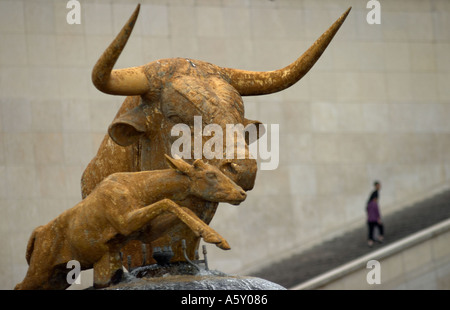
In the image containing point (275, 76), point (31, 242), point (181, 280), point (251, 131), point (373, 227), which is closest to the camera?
point (181, 280)

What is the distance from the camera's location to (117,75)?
11.1 metres

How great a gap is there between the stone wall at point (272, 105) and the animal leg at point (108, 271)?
50.7ft

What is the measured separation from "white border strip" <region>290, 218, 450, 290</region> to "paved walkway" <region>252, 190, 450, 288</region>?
0.36 meters

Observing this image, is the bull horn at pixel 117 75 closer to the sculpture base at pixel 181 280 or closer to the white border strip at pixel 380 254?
the sculpture base at pixel 181 280

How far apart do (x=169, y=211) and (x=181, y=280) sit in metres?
0.77

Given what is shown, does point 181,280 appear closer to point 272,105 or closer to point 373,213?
point 373,213

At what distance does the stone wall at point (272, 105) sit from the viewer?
26303mm

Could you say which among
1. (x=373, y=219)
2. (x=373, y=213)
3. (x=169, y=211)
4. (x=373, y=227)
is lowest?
(x=373, y=227)

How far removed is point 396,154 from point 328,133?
7.04 ft

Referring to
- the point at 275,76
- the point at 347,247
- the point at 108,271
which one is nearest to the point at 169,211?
the point at 108,271

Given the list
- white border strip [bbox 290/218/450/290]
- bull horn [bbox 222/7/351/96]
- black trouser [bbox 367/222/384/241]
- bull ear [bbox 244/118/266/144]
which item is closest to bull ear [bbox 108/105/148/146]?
bull ear [bbox 244/118/266/144]

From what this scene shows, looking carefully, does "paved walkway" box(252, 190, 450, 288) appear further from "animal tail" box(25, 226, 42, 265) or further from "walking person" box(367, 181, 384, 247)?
"animal tail" box(25, 226, 42, 265)

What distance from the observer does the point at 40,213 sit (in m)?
25.9
